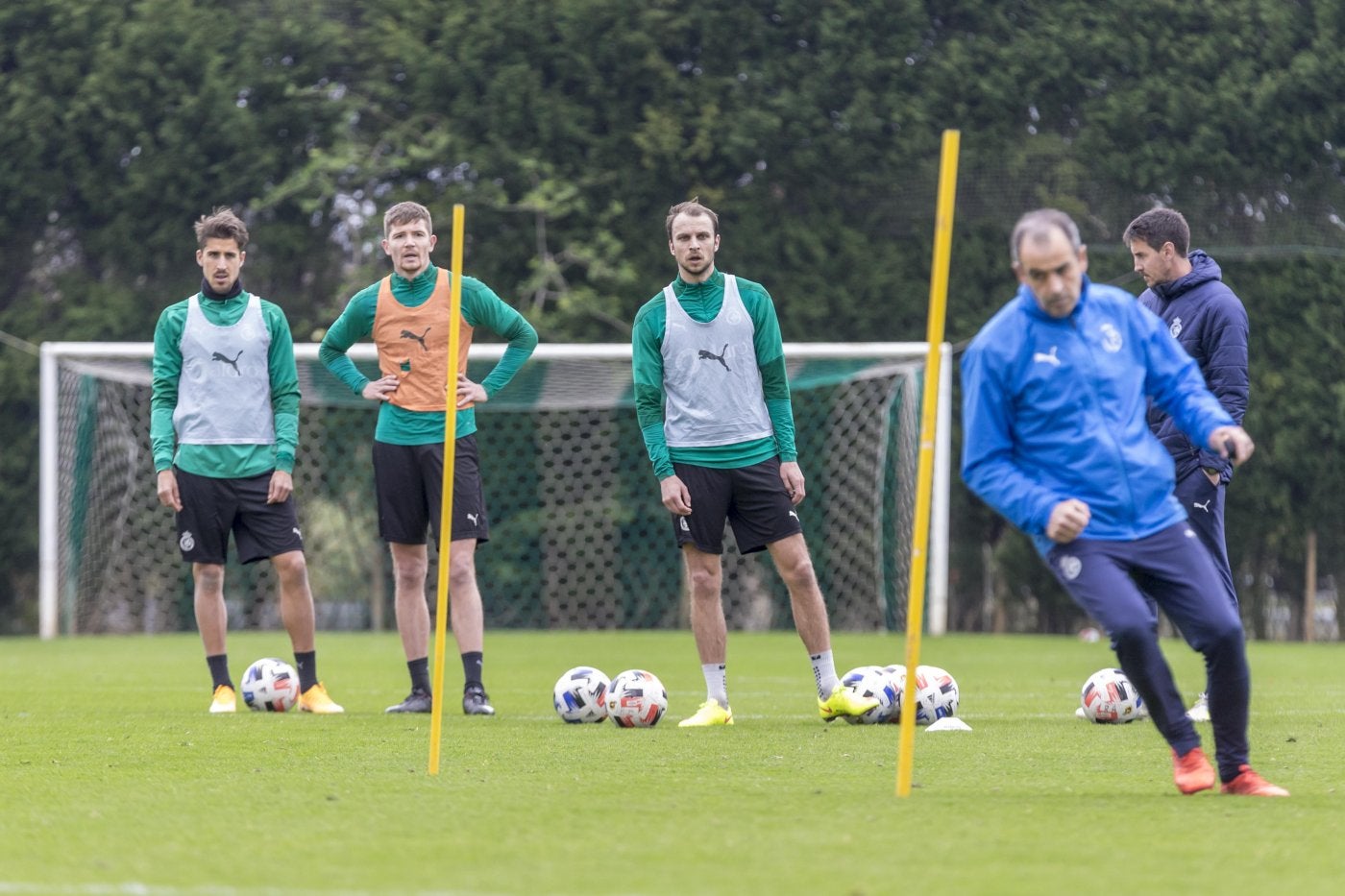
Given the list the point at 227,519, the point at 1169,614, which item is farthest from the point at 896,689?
the point at 227,519

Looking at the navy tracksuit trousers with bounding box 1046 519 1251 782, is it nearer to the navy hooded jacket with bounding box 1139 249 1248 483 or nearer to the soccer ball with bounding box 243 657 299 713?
the navy hooded jacket with bounding box 1139 249 1248 483

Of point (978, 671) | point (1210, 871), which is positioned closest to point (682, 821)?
point (1210, 871)

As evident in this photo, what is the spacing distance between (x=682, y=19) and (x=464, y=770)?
12769mm

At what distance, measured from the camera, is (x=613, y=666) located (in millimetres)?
11977

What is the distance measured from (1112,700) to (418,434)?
10.2 ft

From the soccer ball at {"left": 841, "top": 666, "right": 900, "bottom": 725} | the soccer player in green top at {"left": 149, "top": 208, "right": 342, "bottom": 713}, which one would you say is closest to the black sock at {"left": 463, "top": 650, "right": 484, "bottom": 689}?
the soccer player in green top at {"left": 149, "top": 208, "right": 342, "bottom": 713}

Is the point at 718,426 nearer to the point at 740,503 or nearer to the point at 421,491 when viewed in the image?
the point at 740,503

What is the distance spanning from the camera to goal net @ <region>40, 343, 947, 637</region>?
54.6 feet

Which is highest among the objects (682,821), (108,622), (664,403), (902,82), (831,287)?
(902,82)

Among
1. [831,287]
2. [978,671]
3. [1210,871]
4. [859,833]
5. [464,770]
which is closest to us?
[1210,871]

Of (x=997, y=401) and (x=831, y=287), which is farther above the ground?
(x=831, y=287)

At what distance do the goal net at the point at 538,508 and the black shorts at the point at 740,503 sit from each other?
8.81 meters

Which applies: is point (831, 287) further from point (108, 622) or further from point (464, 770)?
point (464, 770)

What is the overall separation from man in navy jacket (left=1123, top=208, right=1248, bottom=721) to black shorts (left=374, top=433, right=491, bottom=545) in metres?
2.85
